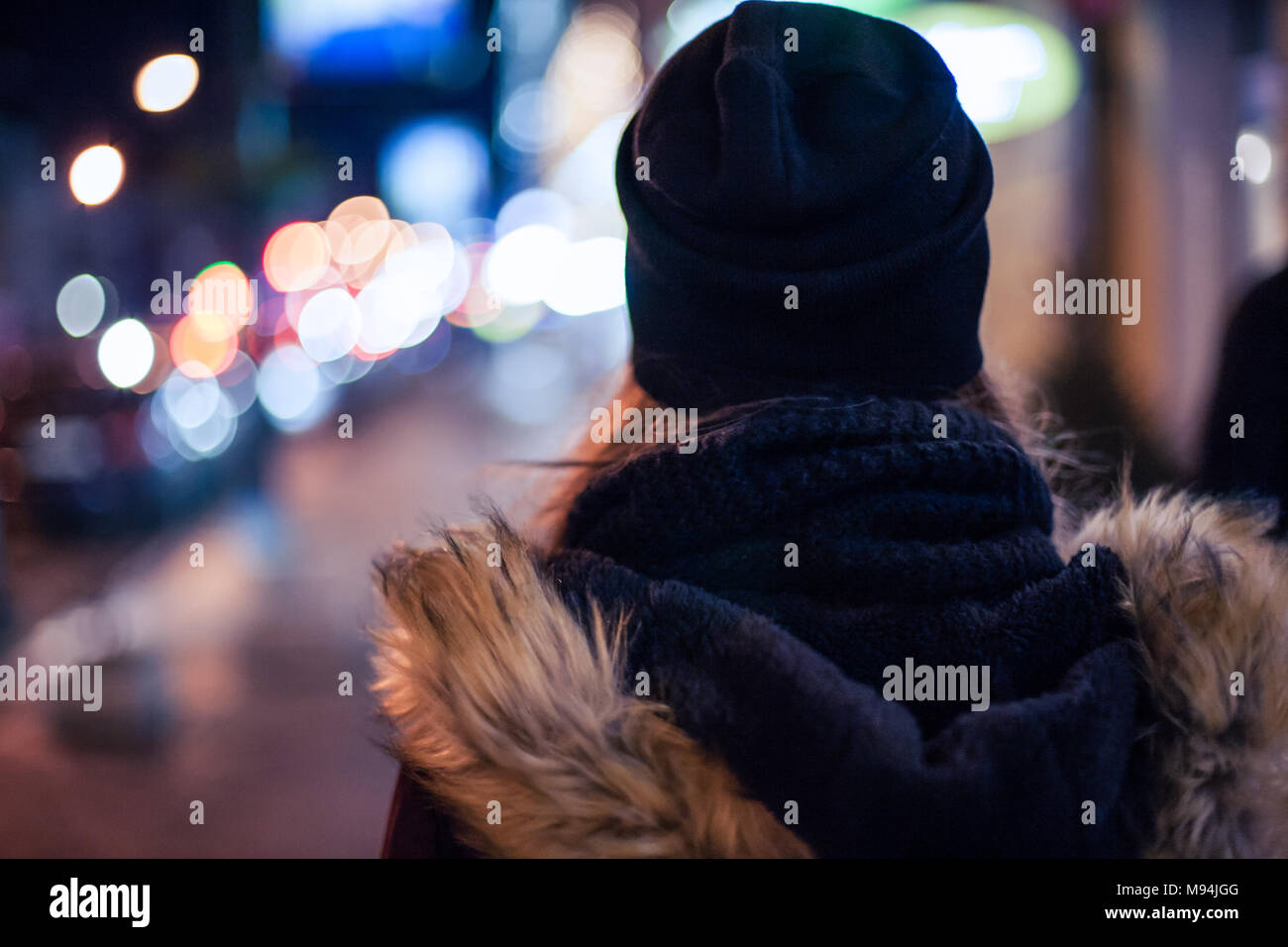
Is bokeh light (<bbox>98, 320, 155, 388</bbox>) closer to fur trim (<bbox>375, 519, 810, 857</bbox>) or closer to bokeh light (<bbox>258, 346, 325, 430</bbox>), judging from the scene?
bokeh light (<bbox>258, 346, 325, 430</bbox>)

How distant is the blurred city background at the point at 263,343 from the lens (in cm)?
470

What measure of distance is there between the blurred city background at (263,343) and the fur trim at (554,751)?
22 cm

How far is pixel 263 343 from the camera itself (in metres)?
16.4

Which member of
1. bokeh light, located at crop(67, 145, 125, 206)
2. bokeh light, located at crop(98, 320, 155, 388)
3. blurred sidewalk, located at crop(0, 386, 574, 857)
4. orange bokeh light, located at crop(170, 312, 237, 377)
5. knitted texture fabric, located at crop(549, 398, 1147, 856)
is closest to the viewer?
knitted texture fabric, located at crop(549, 398, 1147, 856)

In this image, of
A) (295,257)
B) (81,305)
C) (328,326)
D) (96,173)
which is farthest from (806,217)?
(295,257)

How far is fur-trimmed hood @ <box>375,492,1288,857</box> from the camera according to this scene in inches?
45.0

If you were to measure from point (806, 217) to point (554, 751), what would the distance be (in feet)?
2.52

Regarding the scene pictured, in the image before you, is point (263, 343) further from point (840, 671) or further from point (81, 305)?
point (840, 671)

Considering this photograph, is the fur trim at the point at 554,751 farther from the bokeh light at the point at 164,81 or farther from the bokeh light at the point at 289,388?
the bokeh light at the point at 289,388

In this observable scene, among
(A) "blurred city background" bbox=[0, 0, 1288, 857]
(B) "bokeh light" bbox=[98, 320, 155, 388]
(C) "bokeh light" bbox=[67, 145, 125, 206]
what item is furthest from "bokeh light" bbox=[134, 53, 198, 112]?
(B) "bokeh light" bbox=[98, 320, 155, 388]

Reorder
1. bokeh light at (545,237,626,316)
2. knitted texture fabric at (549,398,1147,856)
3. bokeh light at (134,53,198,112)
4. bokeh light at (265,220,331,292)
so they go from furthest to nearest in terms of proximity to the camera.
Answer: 1. bokeh light at (545,237,626,316)
2. bokeh light at (265,220,331,292)
3. bokeh light at (134,53,198,112)
4. knitted texture fabric at (549,398,1147,856)

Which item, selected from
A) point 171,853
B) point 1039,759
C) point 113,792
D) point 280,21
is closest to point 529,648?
point 1039,759

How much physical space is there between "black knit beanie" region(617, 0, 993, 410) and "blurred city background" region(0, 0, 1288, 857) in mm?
460

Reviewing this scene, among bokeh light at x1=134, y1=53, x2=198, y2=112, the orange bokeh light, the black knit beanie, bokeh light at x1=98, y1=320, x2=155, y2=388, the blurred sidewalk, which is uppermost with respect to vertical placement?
bokeh light at x1=134, y1=53, x2=198, y2=112
